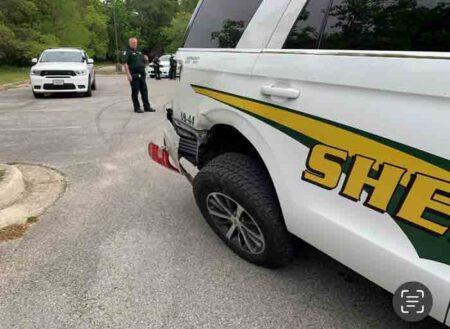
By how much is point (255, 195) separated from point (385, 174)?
36.6 inches

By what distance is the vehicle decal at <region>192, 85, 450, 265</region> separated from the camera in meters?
1.57

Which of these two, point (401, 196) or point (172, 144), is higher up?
point (401, 196)

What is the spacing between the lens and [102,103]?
11.7m

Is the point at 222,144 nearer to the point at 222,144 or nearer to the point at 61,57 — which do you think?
the point at 222,144

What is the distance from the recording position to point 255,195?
250 cm

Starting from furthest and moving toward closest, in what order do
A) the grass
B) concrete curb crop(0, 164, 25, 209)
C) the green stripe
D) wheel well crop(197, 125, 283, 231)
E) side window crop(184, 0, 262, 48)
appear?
concrete curb crop(0, 164, 25, 209)
the grass
wheel well crop(197, 125, 283, 231)
side window crop(184, 0, 262, 48)
the green stripe

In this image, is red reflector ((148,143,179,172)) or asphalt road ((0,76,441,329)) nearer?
asphalt road ((0,76,441,329))

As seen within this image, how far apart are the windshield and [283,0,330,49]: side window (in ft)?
41.1

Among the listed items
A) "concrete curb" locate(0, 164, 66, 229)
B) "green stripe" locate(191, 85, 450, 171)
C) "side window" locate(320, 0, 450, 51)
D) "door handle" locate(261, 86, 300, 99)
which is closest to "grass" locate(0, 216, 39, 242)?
"concrete curb" locate(0, 164, 66, 229)

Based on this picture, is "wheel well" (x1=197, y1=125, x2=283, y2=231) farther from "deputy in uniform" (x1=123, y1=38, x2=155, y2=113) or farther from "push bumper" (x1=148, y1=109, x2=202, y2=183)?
"deputy in uniform" (x1=123, y1=38, x2=155, y2=113)

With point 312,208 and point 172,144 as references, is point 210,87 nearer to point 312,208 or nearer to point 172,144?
point 172,144

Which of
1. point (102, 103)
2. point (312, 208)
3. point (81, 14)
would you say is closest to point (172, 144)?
point (312, 208)

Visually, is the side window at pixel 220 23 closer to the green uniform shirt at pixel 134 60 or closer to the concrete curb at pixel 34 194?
the concrete curb at pixel 34 194

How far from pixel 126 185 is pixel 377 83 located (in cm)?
334
